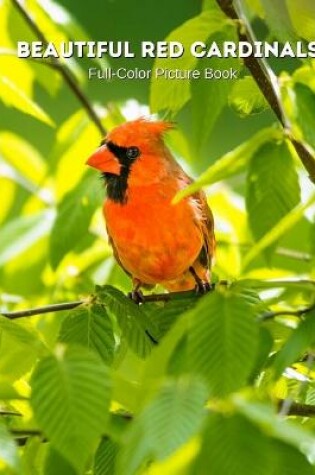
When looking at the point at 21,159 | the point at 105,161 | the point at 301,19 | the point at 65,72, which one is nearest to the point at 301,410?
the point at 301,19

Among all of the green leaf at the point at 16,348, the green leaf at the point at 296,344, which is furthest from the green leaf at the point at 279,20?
the green leaf at the point at 16,348

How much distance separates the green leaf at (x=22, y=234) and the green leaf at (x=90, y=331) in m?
0.92

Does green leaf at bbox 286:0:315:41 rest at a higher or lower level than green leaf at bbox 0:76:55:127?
higher

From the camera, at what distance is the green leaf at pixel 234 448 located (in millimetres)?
999

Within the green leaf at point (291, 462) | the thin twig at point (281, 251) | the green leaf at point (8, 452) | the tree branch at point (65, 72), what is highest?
the tree branch at point (65, 72)

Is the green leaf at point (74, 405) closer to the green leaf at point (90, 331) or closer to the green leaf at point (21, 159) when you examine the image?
the green leaf at point (90, 331)

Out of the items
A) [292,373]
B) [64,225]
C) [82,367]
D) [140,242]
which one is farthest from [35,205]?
[82,367]

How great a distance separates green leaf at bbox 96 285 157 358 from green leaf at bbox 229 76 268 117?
282mm

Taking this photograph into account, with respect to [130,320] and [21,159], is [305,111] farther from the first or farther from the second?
[21,159]

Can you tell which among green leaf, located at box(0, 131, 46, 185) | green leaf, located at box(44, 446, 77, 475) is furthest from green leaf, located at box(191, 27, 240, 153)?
green leaf, located at box(0, 131, 46, 185)

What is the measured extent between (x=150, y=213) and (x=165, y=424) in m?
1.00

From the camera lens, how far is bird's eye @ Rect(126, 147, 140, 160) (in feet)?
6.81

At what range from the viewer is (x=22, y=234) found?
7.90 ft

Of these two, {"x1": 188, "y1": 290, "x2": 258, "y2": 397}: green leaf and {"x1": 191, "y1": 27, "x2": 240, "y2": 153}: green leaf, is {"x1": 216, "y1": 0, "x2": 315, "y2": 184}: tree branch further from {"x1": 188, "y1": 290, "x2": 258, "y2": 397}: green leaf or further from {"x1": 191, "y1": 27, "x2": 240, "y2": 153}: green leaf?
{"x1": 188, "y1": 290, "x2": 258, "y2": 397}: green leaf
